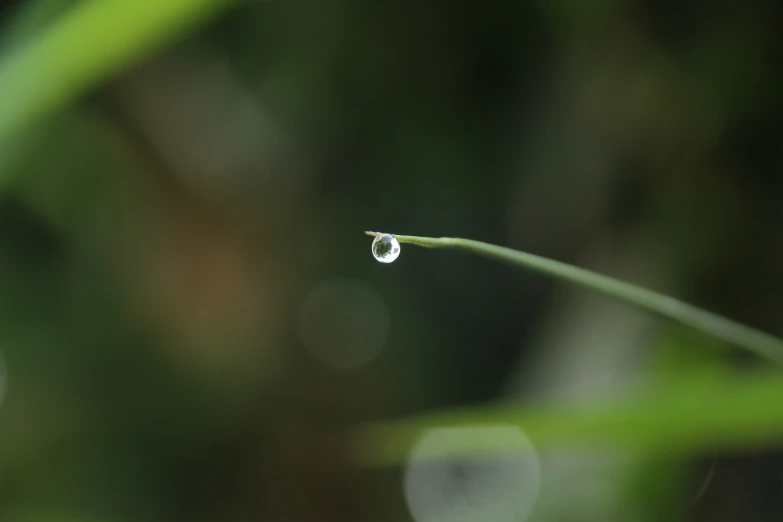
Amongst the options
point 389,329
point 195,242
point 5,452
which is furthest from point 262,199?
point 5,452

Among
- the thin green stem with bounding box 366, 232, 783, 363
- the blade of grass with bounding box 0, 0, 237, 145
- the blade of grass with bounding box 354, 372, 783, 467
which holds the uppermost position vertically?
the blade of grass with bounding box 0, 0, 237, 145

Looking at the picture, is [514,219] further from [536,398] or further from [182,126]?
[182,126]

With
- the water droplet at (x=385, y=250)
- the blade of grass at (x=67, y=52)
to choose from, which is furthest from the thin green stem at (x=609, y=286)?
the blade of grass at (x=67, y=52)

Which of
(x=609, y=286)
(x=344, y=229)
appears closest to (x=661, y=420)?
(x=609, y=286)

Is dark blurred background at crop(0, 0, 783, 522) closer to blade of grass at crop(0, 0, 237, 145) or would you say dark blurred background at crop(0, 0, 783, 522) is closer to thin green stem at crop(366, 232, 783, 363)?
blade of grass at crop(0, 0, 237, 145)

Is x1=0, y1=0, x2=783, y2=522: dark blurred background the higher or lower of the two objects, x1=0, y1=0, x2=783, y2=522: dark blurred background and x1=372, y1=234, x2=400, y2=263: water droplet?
the higher

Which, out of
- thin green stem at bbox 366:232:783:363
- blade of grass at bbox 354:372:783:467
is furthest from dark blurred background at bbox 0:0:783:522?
thin green stem at bbox 366:232:783:363

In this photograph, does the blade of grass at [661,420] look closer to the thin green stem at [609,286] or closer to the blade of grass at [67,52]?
the thin green stem at [609,286]
